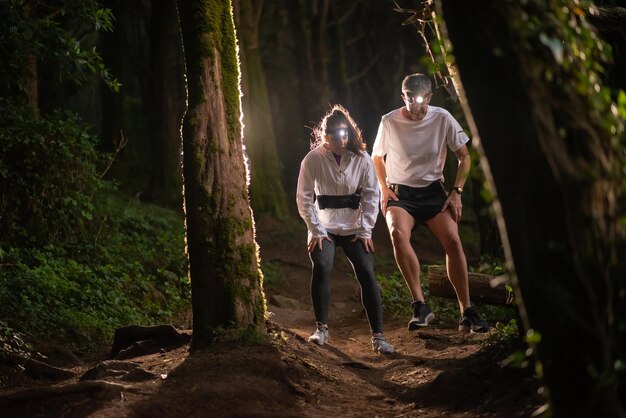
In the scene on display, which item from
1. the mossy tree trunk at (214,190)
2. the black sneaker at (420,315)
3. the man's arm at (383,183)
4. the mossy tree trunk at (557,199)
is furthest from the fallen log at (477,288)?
the mossy tree trunk at (557,199)

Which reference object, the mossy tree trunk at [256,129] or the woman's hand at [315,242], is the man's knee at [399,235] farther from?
the mossy tree trunk at [256,129]

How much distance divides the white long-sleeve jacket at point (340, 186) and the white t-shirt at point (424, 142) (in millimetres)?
392

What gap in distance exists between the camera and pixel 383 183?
340 inches

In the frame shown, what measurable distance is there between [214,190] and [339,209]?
1976 millimetres

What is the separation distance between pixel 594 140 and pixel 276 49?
1044 inches

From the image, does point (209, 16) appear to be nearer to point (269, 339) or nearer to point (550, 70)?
point (269, 339)

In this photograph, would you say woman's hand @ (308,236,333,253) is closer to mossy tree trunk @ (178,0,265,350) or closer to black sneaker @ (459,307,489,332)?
mossy tree trunk @ (178,0,265,350)

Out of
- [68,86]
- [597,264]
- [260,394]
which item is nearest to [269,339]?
[260,394]

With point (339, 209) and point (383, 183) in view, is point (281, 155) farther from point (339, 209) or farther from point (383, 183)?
point (339, 209)

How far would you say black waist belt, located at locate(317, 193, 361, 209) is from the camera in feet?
27.0

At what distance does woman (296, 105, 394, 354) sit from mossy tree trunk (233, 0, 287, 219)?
35.0 ft

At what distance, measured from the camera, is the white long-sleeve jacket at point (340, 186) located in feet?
26.9

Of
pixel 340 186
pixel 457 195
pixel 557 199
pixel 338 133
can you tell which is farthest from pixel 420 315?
pixel 557 199

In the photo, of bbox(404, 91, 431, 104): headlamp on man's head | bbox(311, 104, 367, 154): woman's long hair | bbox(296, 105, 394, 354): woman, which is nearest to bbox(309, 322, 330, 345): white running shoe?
bbox(296, 105, 394, 354): woman
